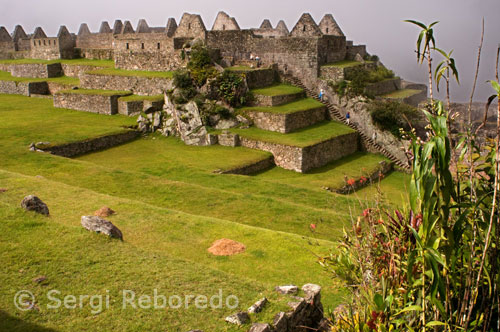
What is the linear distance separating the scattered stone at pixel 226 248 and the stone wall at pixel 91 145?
39.3 ft

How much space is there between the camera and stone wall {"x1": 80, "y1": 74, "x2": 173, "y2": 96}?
27359 mm

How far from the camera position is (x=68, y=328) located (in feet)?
20.1

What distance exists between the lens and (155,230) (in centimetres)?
1095

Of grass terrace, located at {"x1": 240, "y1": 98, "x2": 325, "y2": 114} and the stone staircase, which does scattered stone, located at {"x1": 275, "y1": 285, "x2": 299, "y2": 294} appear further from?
grass terrace, located at {"x1": 240, "y1": 98, "x2": 325, "y2": 114}

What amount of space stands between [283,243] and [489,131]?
60.3 ft

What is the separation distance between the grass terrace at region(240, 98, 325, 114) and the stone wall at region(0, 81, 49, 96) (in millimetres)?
16775

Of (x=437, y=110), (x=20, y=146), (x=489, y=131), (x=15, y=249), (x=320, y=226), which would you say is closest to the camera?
(x=437, y=110)

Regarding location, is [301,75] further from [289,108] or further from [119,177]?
[119,177]

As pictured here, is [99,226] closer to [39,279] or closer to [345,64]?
[39,279]

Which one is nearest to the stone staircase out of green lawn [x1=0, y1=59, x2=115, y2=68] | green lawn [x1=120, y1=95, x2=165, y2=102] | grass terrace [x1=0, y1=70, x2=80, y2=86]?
green lawn [x1=120, y1=95, x2=165, y2=102]

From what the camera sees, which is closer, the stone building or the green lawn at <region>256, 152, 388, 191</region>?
the green lawn at <region>256, 152, 388, 191</region>

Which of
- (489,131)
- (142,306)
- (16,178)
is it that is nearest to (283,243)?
(142,306)

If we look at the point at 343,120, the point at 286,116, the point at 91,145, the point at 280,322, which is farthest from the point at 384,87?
the point at 280,322

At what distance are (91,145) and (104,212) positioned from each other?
10.8 metres
